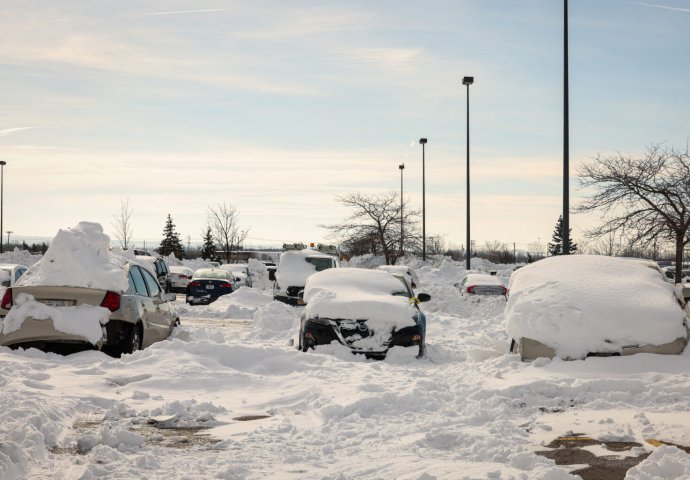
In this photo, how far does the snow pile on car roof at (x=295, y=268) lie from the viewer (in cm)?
2297

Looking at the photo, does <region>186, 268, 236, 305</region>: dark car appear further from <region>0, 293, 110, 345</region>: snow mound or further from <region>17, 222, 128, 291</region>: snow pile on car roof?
<region>0, 293, 110, 345</region>: snow mound

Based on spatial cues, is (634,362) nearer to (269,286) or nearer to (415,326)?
(415,326)

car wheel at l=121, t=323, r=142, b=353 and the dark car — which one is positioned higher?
car wheel at l=121, t=323, r=142, b=353

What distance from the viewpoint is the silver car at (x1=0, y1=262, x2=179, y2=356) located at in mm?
10070

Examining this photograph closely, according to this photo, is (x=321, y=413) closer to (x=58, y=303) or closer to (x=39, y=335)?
(x=39, y=335)

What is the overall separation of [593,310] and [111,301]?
6425 mm

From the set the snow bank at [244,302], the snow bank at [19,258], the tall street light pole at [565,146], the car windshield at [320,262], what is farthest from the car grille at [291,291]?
the snow bank at [19,258]

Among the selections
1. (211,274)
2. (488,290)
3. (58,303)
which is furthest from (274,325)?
(211,274)

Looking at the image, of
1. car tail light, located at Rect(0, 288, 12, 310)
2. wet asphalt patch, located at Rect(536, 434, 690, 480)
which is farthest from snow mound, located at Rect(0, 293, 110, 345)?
wet asphalt patch, located at Rect(536, 434, 690, 480)

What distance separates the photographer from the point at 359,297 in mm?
12055

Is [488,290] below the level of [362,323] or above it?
below

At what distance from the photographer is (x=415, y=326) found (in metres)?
11.5

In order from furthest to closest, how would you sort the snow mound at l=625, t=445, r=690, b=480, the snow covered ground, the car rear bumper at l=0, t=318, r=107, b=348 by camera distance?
1. the car rear bumper at l=0, t=318, r=107, b=348
2. the snow covered ground
3. the snow mound at l=625, t=445, r=690, b=480

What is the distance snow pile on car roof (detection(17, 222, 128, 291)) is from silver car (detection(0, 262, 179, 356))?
13 cm
